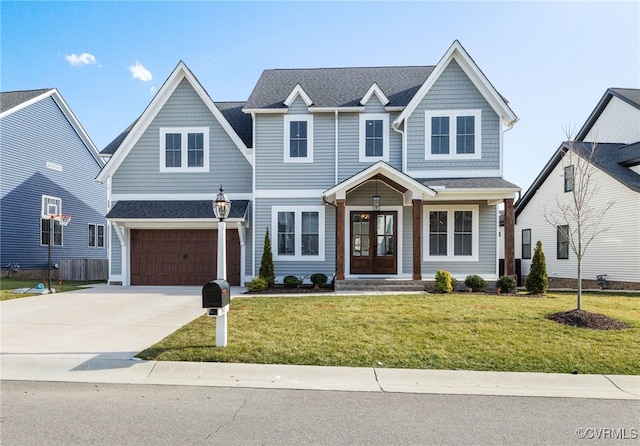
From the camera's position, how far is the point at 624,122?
18906 millimetres

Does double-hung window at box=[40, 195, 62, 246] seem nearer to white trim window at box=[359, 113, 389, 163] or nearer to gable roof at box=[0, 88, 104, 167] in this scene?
gable roof at box=[0, 88, 104, 167]

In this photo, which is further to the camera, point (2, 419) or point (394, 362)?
point (394, 362)

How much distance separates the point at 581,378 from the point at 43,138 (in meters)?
24.9

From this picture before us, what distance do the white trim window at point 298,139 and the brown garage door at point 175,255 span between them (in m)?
3.85

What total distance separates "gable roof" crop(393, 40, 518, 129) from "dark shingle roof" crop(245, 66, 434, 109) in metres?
0.81

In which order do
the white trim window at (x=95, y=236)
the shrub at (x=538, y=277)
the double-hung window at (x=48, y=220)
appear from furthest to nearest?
1. the white trim window at (x=95, y=236)
2. the double-hung window at (x=48, y=220)
3. the shrub at (x=538, y=277)

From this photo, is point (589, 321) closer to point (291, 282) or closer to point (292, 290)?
point (292, 290)

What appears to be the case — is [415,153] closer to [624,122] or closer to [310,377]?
[310,377]

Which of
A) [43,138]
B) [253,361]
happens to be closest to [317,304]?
[253,361]

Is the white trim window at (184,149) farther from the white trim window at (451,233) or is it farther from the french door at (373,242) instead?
the white trim window at (451,233)

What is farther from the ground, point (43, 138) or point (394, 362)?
point (43, 138)

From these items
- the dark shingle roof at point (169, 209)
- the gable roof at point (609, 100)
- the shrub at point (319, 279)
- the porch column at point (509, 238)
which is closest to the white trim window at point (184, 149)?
the dark shingle roof at point (169, 209)

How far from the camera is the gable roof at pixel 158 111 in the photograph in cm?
1451

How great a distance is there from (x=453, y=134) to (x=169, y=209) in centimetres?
1117
